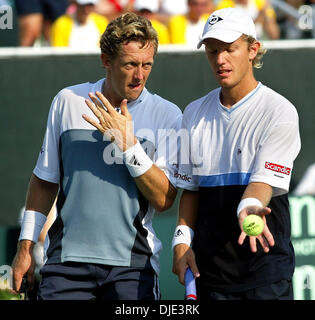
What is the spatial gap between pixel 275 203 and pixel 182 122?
2.23 ft

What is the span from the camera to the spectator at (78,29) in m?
8.95

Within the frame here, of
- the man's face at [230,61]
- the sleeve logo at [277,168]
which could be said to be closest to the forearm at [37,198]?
the man's face at [230,61]

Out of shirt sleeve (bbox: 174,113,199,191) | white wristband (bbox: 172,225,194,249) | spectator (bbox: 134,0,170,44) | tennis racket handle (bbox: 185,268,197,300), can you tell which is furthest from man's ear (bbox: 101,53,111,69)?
spectator (bbox: 134,0,170,44)

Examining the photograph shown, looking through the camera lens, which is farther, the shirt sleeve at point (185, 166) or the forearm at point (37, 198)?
the forearm at point (37, 198)

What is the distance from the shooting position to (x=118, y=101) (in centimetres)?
446

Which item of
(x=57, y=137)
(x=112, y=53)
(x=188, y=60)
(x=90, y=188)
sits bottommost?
(x=90, y=188)

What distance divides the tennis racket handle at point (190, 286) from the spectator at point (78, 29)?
5.18 meters

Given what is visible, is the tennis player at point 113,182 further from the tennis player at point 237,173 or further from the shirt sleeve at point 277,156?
the shirt sleeve at point 277,156

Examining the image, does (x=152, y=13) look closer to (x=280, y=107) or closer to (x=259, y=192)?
(x=280, y=107)

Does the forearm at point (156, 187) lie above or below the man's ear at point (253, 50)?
below

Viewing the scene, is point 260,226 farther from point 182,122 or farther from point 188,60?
point 188,60

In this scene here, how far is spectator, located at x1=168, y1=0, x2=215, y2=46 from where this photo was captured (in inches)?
352

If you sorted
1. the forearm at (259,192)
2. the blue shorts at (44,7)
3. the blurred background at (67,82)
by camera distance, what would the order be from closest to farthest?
the forearm at (259,192) < the blurred background at (67,82) < the blue shorts at (44,7)
